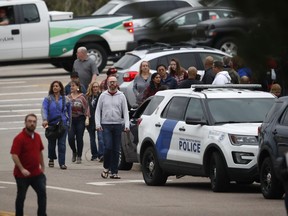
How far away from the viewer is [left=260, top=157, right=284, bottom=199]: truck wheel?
1560cm

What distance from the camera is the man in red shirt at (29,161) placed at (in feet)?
42.8

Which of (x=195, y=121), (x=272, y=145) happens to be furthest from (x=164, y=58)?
(x=272, y=145)

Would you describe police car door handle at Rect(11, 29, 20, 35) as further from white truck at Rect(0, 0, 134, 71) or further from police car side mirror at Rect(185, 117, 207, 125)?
police car side mirror at Rect(185, 117, 207, 125)

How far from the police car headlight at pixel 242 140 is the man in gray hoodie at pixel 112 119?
10.2ft

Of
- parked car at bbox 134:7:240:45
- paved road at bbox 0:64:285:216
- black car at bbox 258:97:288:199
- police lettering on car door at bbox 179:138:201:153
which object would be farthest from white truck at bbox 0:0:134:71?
parked car at bbox 134:7:240:45

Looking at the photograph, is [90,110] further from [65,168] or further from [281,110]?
[281,110]

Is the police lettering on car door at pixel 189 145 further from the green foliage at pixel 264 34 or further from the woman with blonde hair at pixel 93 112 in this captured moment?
the green foliage at pixel 264 34

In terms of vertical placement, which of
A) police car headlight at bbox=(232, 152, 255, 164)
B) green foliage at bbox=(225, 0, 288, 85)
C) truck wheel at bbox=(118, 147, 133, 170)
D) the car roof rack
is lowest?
truck wheel at bbox=(118, 147, 133, 170)

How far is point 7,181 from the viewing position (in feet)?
63.9

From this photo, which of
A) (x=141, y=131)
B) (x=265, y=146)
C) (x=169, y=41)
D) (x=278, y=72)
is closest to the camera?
(x=169, y=41)

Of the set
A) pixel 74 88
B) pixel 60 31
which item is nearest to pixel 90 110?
pixel 74 88

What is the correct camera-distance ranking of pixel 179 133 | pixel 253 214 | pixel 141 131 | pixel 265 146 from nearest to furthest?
pixel 253 214 → pixel 265 146 → pixel 179 133 → pixel 141 131

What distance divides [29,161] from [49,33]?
2078 centimetres

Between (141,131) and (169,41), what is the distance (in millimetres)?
12576
